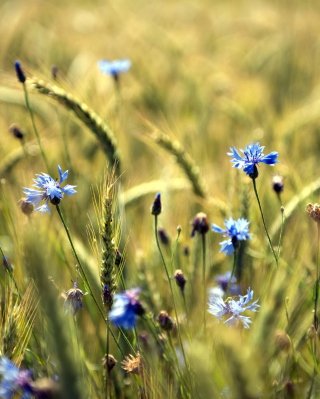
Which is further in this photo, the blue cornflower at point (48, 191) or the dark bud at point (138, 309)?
the blue cornflower at point (48, 191)

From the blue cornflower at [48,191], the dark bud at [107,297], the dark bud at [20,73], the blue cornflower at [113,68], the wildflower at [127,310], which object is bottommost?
the wildflower at [127,310]

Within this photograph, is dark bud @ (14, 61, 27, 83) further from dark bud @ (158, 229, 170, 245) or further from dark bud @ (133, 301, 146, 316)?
dark bud @ (133, 301, 146, 316)

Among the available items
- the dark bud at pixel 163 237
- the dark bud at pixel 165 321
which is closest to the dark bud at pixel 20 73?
the dark bud at pixel 163 237

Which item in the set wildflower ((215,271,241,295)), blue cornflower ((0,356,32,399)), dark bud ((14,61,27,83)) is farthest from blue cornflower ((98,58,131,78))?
blue cornflower ((0,356,32,399))

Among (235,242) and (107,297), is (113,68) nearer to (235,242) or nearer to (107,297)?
(235,242)

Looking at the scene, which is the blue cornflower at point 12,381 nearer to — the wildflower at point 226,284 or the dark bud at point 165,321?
the dark bud at point 165,321

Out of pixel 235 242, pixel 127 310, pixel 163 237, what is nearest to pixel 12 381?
pixel 127 310

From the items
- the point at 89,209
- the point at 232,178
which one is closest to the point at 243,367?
the point at 232,178

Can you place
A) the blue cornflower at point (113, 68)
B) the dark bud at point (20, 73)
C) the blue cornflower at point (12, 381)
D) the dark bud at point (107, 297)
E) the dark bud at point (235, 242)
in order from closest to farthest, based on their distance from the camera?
the blue cornflower at point (12, 381) < the dark bud at point (107, 297) < the dark bud at point (235, 242) < the dark bud at point (20, 73) < the blue cornflower at point (113, 68)
